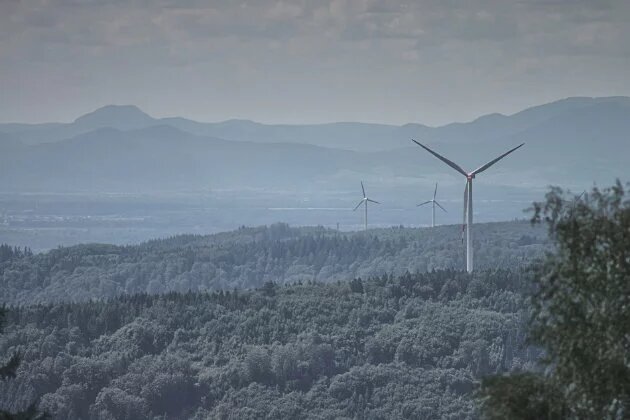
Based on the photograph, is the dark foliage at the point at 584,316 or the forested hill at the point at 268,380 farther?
the forested hill at the point at 268,380

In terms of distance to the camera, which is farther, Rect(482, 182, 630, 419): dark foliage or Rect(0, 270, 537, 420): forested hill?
Rect(0, 270, 537, 420): forested hill

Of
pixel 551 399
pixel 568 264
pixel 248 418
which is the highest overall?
pixel 568 264

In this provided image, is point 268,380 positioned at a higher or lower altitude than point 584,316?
lower

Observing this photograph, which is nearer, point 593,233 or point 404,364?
point 593,233

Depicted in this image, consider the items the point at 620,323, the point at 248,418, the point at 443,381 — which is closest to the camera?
the point at 620,323

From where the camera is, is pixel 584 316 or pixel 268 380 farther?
pixel 268 380

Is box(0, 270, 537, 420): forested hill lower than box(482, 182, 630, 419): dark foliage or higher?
lower

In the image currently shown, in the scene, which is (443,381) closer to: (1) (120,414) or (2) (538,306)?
(1) (120,414)

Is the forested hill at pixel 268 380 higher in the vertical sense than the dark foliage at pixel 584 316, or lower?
lower

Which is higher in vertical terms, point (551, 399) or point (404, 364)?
point (551, 399)

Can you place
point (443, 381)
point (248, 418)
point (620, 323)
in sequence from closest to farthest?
1. point (620, 323)
2. point (248, 418)
3. point (443, 381)

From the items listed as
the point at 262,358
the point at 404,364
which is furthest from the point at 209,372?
the point at 404,364
